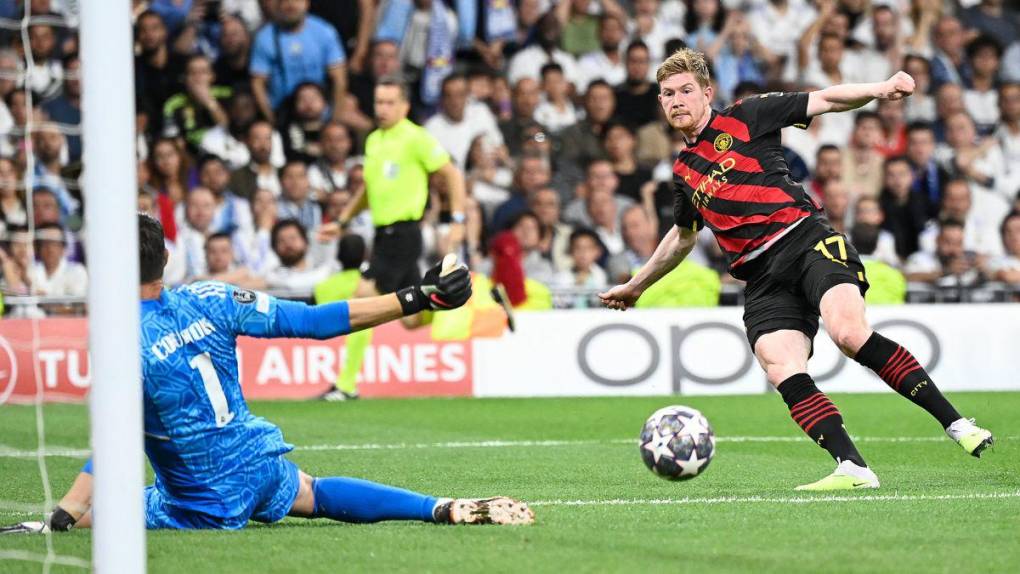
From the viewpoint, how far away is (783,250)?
763 cm

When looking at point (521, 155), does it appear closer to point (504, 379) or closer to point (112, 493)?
point (504, 379)

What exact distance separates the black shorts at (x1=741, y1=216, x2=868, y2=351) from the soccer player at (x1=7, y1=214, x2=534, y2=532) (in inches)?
82.9

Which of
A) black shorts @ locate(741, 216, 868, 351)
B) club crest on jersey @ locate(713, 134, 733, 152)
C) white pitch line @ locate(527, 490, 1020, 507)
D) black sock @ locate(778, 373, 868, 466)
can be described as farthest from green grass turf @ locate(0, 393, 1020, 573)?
club crest on jersey @ locate(713, 134, 733, 152)

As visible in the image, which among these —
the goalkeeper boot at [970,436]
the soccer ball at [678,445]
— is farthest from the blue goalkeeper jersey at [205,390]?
the goalkeeper boot at [970,436]

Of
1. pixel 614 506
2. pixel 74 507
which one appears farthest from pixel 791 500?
pixel 74 507

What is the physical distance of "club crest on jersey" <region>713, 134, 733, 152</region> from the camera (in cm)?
775

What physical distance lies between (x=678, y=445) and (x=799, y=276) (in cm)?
120

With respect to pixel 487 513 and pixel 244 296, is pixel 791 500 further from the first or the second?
pixel 244 296

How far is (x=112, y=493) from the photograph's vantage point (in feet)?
14.6

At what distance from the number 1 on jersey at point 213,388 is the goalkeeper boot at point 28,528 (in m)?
0.86

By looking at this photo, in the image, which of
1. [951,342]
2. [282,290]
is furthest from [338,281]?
[951,342]

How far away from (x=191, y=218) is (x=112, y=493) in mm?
Result: 12559

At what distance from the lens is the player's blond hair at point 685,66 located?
25.3ft

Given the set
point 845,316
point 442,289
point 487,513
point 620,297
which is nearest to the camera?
point 442,289
